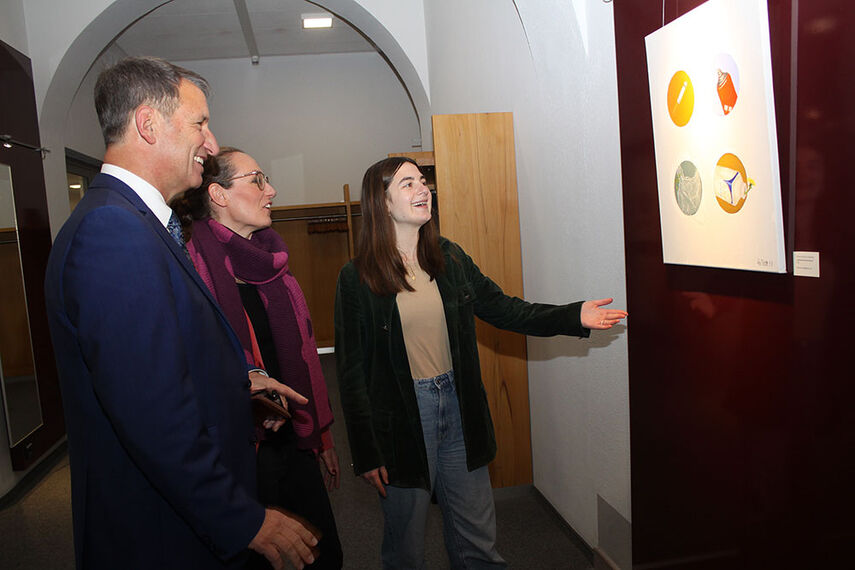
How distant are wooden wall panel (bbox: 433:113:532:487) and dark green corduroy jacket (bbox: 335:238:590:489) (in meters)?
1.23

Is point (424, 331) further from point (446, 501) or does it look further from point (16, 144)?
point (16, 144)

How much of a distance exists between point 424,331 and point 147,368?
3.61 ft

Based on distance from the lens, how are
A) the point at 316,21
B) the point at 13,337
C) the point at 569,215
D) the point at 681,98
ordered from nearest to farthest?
1. the point at 681,98
2. the point at 569,215
3. the point at 13,337
4. the point at 316,21

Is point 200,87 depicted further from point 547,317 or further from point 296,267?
point 296,267

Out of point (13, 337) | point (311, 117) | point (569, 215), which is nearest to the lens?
point (569, 215)

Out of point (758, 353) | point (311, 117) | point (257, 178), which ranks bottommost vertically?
point (758, 353)

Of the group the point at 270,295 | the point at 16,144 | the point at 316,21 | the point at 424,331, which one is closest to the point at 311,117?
the point at 316,21

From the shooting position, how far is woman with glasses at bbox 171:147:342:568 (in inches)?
71.3

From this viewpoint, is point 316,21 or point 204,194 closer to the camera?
point 204,194

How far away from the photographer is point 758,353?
1436 millimetres

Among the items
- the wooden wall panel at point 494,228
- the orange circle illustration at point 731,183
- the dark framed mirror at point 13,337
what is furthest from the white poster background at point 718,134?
the dark framed mirror at point 13,337

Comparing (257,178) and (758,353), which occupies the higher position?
(257,178)

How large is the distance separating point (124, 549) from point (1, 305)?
143 inches

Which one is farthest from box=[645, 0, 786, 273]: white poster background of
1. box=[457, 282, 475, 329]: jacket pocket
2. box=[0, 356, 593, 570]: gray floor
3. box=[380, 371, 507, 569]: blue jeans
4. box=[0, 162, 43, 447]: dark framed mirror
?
box=[0, 162, 43, 447]: dark framed mirror
